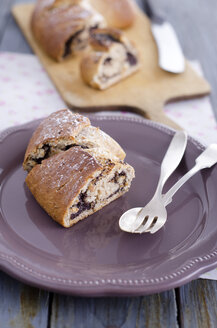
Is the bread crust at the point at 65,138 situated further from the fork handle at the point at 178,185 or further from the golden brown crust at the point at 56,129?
the fork handle at the point at 178,185

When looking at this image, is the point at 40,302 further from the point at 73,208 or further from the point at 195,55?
the point at 195,55

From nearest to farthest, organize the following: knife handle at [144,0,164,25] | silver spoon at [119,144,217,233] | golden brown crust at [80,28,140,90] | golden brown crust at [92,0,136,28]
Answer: silver spoon at [119,144,217,233]
golden brown crust at [80,28,140,90]
golden brown crust at [92,0,136,28]
knife handle at [144,0,164,25]

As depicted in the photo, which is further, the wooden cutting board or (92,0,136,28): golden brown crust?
(92,0,136,28): golden brown crust

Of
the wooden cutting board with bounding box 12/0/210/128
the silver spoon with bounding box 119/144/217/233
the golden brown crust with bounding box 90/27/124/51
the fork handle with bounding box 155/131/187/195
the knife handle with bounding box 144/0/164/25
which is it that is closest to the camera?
the silver spoon with bounding box 119/144/217/233

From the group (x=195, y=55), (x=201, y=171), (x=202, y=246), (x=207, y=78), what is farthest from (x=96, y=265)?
(x=195, y=55)

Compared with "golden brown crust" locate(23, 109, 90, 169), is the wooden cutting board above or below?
below

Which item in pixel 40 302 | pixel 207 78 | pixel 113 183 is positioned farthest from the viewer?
pixel 207 78

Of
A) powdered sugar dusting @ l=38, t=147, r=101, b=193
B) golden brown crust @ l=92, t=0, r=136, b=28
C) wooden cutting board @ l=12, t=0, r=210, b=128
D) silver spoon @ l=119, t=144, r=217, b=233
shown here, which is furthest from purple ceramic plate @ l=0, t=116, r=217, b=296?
golden brown crust @ l=92, t=0, r=136, b=28

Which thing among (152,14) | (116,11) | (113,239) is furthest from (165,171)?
(152,14)

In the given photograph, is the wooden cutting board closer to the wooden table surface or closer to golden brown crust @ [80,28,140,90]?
golden brown crust @ [80,28,140,90]
